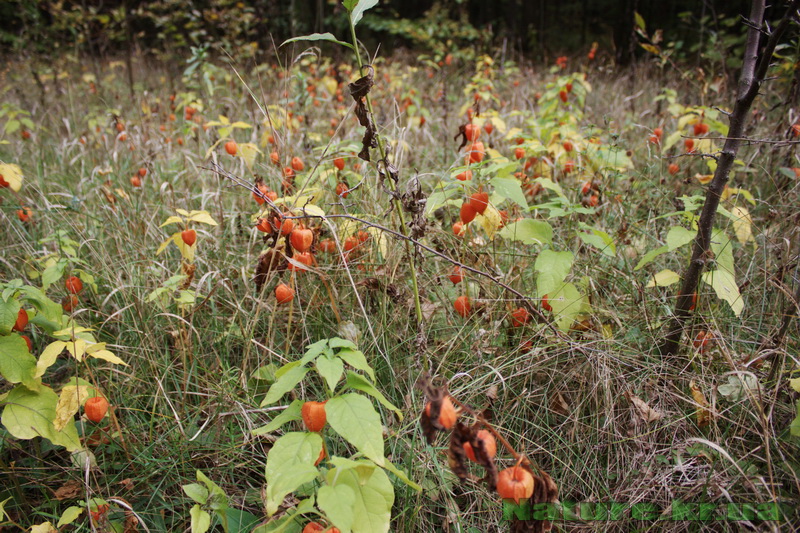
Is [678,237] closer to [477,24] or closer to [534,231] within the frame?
[534,231]

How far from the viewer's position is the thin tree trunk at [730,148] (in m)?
1.48

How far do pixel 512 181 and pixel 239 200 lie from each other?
2.03 metres

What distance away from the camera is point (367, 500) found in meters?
1.04

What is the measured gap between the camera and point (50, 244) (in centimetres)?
260

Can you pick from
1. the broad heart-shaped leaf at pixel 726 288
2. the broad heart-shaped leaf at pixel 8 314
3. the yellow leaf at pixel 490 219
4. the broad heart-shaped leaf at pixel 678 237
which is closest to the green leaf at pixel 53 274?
the broad heart-shaped leaf at pixel 8 314

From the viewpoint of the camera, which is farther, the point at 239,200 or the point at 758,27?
the point at 239,200

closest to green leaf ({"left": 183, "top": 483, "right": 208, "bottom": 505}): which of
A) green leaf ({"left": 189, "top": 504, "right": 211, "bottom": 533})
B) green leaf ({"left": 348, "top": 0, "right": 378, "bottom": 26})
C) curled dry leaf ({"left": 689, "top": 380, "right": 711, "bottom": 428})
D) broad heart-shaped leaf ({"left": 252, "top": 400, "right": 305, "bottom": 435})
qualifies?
green leaf ({"left": 189, "top": 504, "right": 211, "bottom": 533})

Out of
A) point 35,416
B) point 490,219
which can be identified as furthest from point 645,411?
point 35,416

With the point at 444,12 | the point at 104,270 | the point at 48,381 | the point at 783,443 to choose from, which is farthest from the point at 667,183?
the point at 444,12

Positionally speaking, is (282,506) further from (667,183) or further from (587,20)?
(587,20)

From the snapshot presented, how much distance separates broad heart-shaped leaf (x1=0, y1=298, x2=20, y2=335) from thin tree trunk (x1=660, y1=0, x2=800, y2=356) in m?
1.96

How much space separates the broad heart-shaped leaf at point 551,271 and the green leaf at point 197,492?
110 centimetres

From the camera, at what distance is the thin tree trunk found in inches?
58.4

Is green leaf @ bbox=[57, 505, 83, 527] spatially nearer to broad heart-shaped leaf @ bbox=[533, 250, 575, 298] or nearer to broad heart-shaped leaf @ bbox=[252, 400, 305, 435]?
broad heart-shaped leaf @ bbox=[252, 400, 305, 435]
